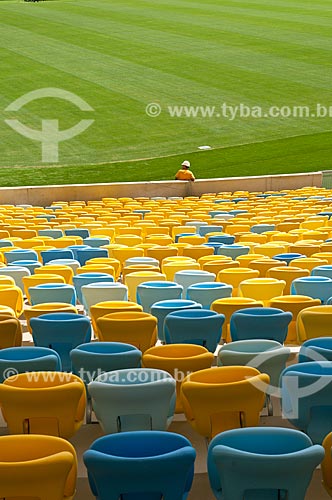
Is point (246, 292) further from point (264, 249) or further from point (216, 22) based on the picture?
point (216, 22)

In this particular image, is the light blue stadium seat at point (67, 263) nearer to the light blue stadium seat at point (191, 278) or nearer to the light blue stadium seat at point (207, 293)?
the light blue stadium seat at point (191, 278)

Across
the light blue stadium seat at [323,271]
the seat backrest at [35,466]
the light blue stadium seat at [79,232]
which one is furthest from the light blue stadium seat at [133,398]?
the light blue stadium seat at [79,232]

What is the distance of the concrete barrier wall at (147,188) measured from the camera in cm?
2391

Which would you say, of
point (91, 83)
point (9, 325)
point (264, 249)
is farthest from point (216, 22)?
point (9, 325)

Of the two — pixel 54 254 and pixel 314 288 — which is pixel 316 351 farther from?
pixel 54 254

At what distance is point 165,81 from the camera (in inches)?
1721

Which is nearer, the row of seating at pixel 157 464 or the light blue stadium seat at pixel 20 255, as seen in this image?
the row of seating at pixel 157 464

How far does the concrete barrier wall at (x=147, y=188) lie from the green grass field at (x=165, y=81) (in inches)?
141

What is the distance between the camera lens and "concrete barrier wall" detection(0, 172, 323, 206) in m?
23.9

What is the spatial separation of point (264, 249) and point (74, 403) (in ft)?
23.4

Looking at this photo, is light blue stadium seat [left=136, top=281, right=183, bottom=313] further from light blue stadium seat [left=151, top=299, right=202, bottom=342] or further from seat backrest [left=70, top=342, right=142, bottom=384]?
seat backrest [left=70, top=342, right=142, bottom=384]

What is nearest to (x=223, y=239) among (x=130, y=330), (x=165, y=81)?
(x=130, y=330)

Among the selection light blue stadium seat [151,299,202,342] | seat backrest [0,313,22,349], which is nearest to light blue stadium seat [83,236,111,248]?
light blue stadium seat [151,299,202,342]

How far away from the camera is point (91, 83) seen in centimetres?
4347
